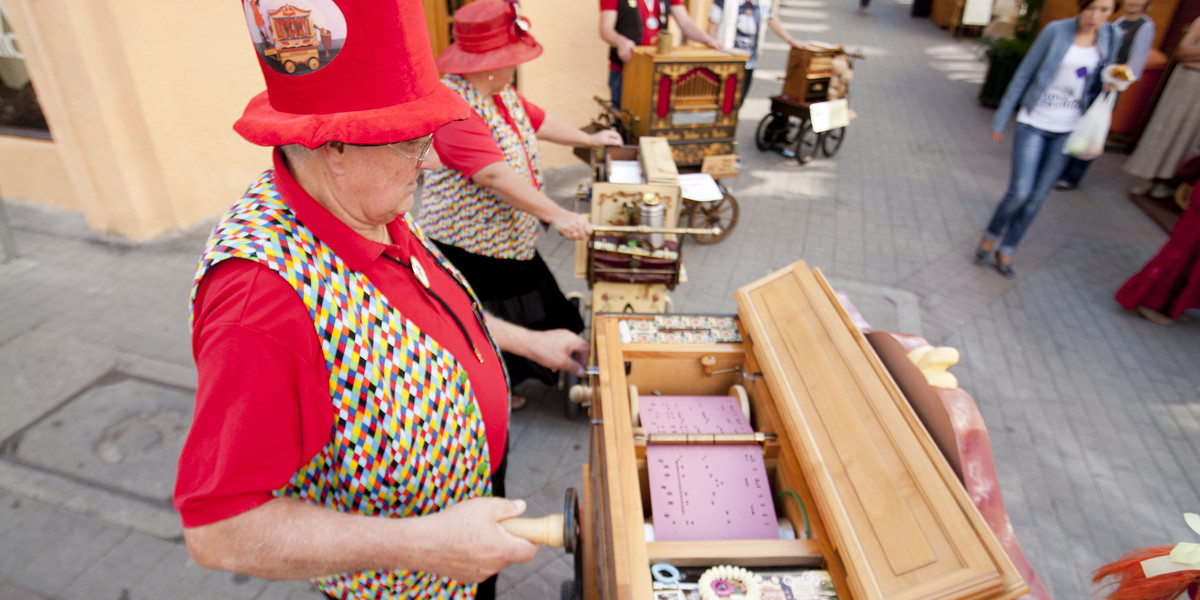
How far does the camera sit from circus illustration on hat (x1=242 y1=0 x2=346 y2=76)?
1.01 metres

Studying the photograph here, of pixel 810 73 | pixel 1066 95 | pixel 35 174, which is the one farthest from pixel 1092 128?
pixel 35 174

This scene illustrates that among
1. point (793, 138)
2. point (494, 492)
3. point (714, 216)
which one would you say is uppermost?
point (494, 492)

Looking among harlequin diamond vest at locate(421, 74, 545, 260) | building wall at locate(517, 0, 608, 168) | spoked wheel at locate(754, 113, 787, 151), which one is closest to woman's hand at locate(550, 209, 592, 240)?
harlequin diamond vest at locate(421, 74, 545, 260)

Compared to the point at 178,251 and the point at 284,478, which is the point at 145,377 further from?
the point at 284,478

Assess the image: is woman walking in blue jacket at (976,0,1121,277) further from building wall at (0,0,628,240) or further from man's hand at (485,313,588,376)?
building wall at (0,0,628,240)

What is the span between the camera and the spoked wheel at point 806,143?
23.1 ft

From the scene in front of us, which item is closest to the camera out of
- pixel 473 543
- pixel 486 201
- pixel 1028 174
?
pixel 473 543

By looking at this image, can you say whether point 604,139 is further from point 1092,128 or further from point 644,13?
→ point 1092,128

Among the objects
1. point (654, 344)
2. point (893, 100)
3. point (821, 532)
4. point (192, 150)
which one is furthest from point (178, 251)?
point (893, 100)

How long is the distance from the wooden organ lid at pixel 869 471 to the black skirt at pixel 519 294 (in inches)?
56.4

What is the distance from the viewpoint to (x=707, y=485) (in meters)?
1.69

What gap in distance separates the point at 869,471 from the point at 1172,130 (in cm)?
792

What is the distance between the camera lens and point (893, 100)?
10.3 metres

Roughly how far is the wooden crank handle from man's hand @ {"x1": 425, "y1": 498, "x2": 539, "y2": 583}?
0.01 meters
